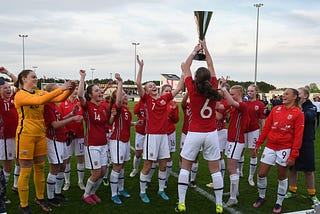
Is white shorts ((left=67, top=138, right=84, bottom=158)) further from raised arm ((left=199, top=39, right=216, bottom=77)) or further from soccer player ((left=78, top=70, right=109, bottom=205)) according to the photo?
raised arm ((left=199, top=39, right=216, bottom=77))

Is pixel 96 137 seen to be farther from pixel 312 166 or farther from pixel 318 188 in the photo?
pixel 318 188

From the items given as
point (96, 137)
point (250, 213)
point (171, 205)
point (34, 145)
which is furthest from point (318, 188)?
point (34, 145)

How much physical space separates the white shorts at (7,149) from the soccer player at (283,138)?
4368 millimetres

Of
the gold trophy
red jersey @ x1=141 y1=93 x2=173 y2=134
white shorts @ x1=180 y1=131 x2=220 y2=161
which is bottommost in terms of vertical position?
white shorts @ x1=180 y1=131 x2=220 y2=161

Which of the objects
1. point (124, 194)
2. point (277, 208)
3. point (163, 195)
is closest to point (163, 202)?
point (163, 195)

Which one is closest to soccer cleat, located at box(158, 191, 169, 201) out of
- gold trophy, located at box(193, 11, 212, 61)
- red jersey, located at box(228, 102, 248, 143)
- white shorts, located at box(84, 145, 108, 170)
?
white shorts, located at box(84, 145, 108, 170)

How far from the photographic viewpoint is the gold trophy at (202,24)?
16.3 ft

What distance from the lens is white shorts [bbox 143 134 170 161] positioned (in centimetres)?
555

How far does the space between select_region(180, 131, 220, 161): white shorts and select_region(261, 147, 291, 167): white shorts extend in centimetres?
98

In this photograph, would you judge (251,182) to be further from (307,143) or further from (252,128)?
(307,143)

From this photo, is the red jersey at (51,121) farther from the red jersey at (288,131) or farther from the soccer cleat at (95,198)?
the red jersey at (288,131)

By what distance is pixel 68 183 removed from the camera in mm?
6559

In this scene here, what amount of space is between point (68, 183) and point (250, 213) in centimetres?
369

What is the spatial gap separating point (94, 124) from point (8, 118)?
1.60 metres
